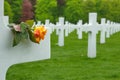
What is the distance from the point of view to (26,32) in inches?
95.6

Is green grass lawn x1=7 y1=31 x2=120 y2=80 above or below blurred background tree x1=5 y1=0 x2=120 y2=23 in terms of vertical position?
above

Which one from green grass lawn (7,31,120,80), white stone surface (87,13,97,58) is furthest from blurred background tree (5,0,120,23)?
green grass lawn (7,31,120,80)

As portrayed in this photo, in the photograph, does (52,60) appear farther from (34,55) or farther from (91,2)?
(91,2)

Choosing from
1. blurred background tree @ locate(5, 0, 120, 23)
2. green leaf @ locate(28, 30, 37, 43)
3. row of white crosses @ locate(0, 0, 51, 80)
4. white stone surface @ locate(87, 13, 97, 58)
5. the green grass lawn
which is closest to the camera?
row of white crosses @ locate(0, 0, 51, 80)

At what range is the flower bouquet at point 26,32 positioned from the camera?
2379mm

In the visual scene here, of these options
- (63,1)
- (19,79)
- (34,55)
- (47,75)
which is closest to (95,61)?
(47,75)

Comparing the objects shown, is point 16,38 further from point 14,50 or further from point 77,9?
point 77,9

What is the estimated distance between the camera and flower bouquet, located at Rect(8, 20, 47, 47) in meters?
2.38

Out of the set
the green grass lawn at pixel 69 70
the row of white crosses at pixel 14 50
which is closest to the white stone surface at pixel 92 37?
the green grass lawn at pixel 69 70

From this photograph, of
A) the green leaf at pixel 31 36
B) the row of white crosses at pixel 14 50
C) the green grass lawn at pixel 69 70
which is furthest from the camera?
the green grass lawn at pixel 69 70

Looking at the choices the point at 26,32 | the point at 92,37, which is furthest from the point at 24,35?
the point at 92,37

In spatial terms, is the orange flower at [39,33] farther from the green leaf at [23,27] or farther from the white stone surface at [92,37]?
the white stone surface at [92,37]

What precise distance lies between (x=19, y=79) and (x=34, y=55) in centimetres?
288

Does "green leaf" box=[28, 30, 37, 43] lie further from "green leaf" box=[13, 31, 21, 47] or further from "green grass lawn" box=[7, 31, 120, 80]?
"green grass lawn" box=[7, 31, 120, 80]
